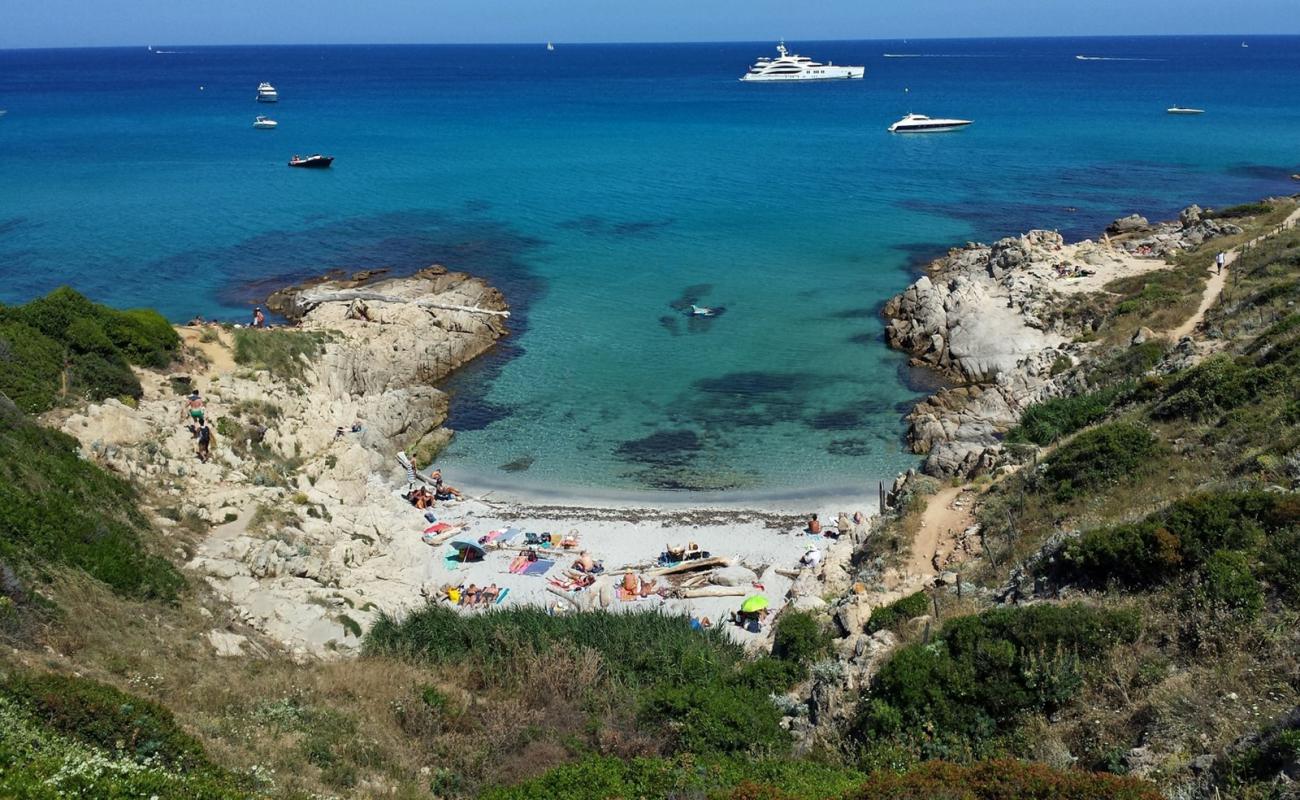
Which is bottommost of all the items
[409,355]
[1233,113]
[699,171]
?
[409,355]

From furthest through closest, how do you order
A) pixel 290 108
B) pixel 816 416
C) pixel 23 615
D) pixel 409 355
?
pixel 290 108 → pixel 409 355 → pixel 816 416 → pixel 23 615

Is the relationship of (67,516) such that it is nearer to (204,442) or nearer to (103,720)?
A: (204,442)

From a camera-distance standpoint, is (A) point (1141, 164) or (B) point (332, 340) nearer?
(B) point (332, 340)

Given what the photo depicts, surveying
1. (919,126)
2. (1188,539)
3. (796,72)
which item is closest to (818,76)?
(796,72)

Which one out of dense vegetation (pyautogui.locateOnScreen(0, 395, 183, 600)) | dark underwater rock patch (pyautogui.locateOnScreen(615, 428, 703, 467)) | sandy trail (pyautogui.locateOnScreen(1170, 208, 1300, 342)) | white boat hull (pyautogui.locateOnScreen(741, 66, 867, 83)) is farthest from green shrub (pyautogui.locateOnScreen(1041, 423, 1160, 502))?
white boat hull (pyautogui.locateOnScreen(741, 66, 867, 83))

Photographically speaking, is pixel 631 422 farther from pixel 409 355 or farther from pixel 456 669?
pixel 456 669

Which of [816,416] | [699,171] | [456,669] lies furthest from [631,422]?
[699,171]

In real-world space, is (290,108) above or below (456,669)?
above
